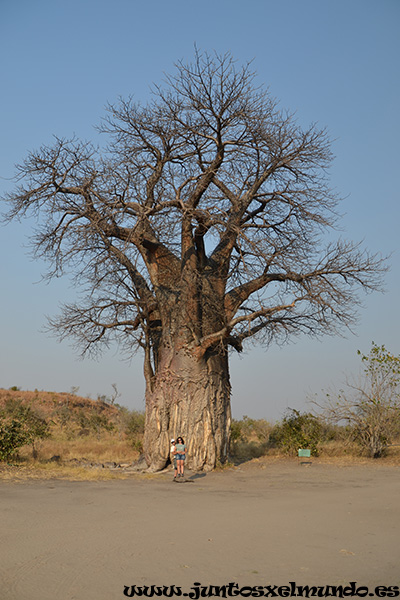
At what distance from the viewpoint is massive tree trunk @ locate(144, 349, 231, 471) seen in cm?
1379

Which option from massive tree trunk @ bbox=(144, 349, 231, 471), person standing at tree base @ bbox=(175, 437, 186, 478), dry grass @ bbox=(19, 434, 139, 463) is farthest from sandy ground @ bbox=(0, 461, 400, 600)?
dry grass @ bbox=(19, 434, 139, 463)

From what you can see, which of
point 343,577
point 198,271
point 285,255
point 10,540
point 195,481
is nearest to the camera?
point 343,577

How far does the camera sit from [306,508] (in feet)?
27.9

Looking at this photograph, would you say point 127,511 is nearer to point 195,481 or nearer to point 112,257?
point 195,481

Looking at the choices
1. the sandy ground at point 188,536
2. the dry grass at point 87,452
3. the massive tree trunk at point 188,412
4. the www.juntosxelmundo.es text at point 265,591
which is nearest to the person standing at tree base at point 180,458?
the sandy ground at point 188,536

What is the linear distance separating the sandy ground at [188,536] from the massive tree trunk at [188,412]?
8.59ft

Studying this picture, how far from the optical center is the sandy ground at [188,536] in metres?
4.98

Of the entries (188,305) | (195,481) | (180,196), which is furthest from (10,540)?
(180,196)

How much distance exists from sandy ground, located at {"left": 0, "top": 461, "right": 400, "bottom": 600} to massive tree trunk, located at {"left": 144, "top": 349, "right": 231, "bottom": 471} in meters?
2.62

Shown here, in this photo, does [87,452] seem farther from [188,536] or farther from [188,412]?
[188,536]

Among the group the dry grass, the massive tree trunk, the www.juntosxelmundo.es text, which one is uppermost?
the massive tree trunk

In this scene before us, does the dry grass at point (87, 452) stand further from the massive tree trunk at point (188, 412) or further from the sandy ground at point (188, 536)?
the sandy ground at point (188, 536)

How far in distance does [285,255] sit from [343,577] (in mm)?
9349

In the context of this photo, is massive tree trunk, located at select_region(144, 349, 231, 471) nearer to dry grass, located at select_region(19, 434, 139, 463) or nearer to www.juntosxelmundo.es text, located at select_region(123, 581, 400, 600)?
dry grass, located at select_region(19, 434, 139, 463)
